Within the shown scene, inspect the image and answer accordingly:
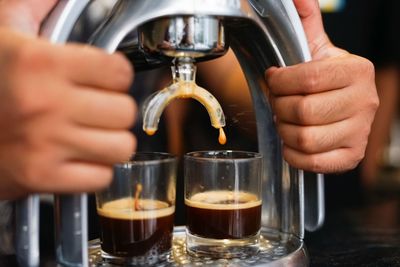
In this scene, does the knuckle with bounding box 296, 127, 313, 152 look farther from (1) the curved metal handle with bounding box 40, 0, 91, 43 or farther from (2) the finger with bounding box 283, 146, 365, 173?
(1) the curved metal handle with bounding box 40, 0, 91, 43

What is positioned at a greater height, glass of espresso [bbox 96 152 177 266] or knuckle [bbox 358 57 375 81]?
knuckle [bbox 358 57 375 81]

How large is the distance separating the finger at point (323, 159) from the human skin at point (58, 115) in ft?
0.89

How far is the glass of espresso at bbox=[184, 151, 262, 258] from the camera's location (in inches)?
29.3

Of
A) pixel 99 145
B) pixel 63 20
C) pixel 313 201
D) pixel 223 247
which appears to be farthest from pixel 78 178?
pixel 313 201

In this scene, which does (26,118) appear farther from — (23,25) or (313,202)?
(313,202)

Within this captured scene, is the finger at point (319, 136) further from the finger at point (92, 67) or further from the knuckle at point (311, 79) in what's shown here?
the finger at point (92, 67)

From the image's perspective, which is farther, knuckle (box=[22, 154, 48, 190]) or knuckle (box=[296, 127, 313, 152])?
knuckle (box=[296, 127, 313, 152])

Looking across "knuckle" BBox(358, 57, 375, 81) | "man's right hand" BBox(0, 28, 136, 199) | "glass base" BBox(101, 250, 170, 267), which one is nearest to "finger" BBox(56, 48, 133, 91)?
"man's right hand" BBox(0, 28, 136, 199)

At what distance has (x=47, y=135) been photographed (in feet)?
1.70

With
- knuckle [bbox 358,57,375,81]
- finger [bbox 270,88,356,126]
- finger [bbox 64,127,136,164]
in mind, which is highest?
knuckle [bbox 358,57,375,81]

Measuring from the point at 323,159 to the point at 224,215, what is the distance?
5.4 inches

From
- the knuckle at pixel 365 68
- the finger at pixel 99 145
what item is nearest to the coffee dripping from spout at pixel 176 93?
the finger at pixel 99 145

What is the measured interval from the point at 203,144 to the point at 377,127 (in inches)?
22.6

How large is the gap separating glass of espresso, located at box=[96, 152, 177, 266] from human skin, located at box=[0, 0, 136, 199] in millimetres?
146
